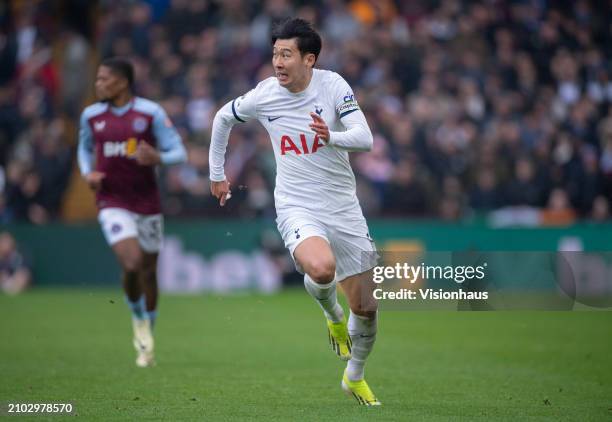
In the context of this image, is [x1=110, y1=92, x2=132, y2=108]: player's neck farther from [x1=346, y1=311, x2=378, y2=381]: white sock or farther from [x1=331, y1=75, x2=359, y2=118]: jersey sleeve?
[x1=346, y1=311, x2=378, y2=381]: white sock

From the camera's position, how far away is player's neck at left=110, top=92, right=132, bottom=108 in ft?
40.4

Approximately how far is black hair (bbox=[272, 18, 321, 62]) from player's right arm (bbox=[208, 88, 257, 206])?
541 mm

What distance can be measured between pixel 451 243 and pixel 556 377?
967 cm

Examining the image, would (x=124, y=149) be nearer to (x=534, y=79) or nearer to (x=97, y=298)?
(x=97, y=298)

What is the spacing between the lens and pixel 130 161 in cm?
1227

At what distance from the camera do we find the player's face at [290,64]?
913 centimetres

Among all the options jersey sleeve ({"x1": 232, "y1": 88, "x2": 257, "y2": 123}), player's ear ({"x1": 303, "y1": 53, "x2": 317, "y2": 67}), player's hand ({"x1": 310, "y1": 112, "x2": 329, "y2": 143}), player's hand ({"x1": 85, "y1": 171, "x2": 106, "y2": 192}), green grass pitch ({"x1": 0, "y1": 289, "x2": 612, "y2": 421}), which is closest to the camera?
player's hand ({"x1": 310, "y1": 112, "x2": 329, "y2": 143})

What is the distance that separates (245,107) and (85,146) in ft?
11.8

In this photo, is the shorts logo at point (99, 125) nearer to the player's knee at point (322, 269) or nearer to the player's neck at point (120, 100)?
the player's neck at point (120, 100)

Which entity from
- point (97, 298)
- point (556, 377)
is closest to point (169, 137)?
point (556, 377)

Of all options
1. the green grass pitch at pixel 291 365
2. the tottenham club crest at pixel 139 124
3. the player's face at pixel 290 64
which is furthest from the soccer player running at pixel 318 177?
the tottenham club crest at pixel 139 124

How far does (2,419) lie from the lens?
8.12m

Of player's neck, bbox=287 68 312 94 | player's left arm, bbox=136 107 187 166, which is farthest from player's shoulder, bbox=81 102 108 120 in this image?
player's neck, bbox=287 68 312 94

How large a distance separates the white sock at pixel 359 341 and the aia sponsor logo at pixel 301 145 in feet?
4.58
